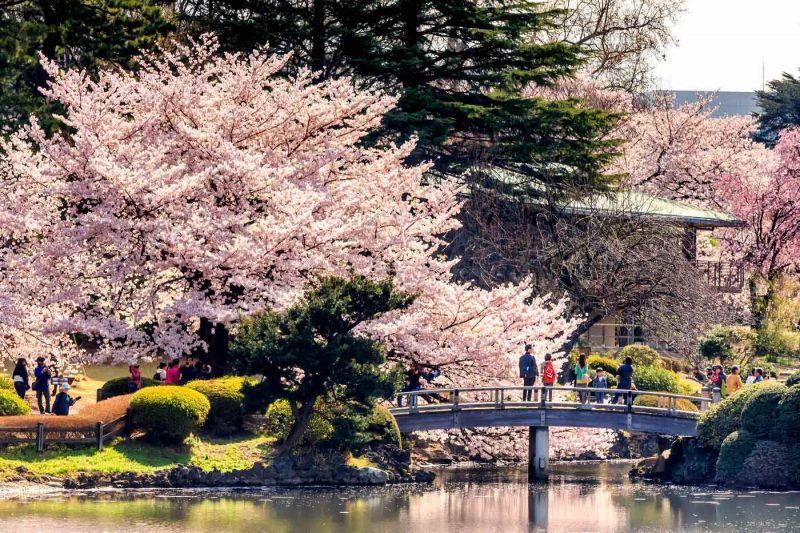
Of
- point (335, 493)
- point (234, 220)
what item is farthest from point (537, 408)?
point (234, 220)

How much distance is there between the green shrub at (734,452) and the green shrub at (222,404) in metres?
12.8

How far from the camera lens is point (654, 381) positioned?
4825 cm

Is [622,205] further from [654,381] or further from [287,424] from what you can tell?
[287,424]

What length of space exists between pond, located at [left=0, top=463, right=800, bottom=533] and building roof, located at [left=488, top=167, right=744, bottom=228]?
15.7 metres

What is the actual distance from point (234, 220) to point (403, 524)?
11271 mm

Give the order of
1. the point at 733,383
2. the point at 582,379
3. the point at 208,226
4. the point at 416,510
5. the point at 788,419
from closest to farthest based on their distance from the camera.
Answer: the point at 416,510
the point at 788,419
the point at 208,226
the point at 733,383
the point at 582,379

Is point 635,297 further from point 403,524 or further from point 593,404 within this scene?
point 403,524

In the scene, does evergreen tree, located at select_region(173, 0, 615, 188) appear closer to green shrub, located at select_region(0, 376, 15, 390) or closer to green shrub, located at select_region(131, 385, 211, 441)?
green shrub, located at select_region(0, 376, 15, 390)

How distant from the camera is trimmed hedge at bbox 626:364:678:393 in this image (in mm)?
48219

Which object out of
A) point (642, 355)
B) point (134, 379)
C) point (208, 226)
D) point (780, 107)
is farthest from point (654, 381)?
point (780, 107)

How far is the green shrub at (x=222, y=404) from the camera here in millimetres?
38344

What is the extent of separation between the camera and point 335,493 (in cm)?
3584

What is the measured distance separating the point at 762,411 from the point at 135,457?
53.1ft

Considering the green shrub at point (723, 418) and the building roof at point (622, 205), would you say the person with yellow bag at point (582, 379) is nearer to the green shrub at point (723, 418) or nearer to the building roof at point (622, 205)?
the green shrub at point (723, 418)
